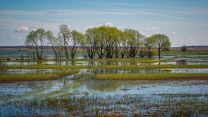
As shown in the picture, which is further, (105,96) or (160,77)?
(160,77)

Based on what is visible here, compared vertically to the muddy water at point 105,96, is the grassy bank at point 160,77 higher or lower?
higher

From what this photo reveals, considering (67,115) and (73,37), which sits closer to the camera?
(67,115)

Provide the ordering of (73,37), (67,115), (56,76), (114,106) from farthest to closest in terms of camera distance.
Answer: (73,37) → (56,76) → (114,106) → (67,115)

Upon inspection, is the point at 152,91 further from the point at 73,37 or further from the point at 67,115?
the point at 73,37

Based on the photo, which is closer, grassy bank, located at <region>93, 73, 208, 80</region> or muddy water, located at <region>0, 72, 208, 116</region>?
muddy water, located at <region>0, 72, 208, 116</region>

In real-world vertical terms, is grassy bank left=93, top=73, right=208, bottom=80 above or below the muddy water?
above

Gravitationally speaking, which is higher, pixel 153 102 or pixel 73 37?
pixel 73 37

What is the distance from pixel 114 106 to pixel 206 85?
16088 millimetres

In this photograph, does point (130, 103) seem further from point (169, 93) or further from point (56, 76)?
point (56, 76)

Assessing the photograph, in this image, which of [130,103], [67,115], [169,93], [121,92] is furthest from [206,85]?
[67,115]

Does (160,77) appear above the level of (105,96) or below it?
above

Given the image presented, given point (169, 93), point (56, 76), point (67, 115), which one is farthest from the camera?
point (56, 76)

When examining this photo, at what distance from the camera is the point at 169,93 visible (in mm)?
26281

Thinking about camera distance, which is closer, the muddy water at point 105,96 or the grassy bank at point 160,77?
the muddy water at point 105,96
